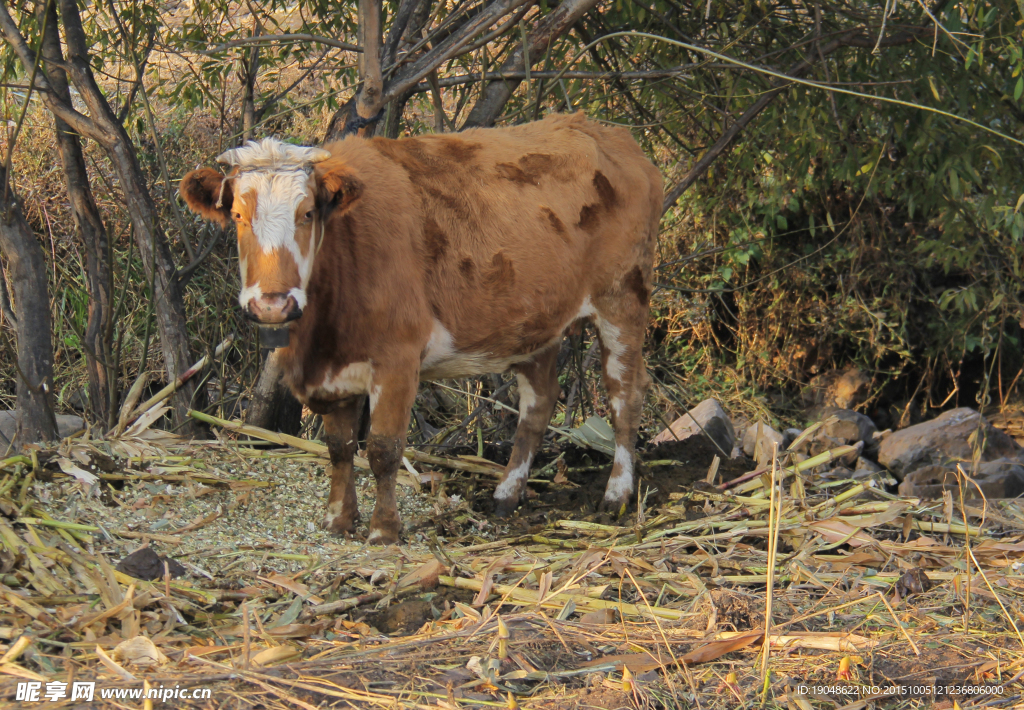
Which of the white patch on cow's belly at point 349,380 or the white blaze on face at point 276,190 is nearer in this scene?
the white blaze on face at point 276,190

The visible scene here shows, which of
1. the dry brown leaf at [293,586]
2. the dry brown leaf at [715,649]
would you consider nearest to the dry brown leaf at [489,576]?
the dry brown leaf at [293,586]

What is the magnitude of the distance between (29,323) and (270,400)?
146 centimetres

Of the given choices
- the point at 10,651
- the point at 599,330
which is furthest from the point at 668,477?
the point at 10,651

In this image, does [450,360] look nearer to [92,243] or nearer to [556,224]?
[556,224]

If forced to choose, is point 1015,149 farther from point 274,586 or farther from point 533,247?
point 274,586

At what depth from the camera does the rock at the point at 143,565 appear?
380 centimetres

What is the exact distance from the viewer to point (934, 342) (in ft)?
31.9

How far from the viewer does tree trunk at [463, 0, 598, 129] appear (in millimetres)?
5344

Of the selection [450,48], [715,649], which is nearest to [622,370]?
[450,48]

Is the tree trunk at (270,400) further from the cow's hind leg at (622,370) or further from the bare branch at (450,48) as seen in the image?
the cow's hind leg at (622,370)

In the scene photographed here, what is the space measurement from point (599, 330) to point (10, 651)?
3863 millimetres

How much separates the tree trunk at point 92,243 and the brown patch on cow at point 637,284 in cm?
309

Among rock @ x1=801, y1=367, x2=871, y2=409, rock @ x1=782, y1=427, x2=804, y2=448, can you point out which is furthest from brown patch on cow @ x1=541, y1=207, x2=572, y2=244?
rock @ x1=801, y1=367, x2=871, y2=409

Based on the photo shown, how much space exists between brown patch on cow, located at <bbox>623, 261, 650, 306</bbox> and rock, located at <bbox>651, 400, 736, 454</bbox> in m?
1.78
